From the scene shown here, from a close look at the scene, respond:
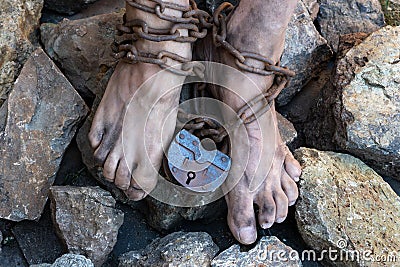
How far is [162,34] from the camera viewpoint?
1454mm

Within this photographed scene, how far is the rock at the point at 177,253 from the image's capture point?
1465 millimetres

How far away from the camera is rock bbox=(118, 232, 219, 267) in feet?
4.81

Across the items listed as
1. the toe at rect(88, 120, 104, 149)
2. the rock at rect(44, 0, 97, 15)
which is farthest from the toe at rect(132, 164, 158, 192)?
the rock at rect(44, 0, 97, 15)

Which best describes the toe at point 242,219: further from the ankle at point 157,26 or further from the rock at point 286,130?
the ankle at point 157,26

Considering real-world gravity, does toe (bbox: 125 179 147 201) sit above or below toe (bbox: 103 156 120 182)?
below

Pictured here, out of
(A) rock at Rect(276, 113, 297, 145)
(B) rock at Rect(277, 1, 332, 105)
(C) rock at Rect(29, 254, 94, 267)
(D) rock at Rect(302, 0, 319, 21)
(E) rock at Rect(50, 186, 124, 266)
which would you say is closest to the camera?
(C) rock at Rect(29, 254, 94, 267)

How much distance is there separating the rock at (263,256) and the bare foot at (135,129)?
0.25 metres

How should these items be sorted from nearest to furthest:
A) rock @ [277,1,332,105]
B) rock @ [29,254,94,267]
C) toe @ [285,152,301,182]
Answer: rock @ [29,254,94,267] < toe @ [285,152,301,182] < rock @ [277,1,332,105]

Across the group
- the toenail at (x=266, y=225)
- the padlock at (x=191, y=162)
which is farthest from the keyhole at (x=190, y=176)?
the toenail at (x=266, y=225)

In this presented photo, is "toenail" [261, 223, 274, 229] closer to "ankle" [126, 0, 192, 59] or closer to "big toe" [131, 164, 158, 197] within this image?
"big toe" [131, 164, 158, 197]

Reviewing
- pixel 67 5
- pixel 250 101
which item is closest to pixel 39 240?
pixel 250 101

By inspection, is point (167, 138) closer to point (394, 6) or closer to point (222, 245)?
point (222, 245)

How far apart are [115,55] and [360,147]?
679mm

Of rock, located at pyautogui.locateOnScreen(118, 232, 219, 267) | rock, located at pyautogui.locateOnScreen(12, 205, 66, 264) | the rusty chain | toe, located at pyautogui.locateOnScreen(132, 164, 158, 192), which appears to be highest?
the rusty chain
